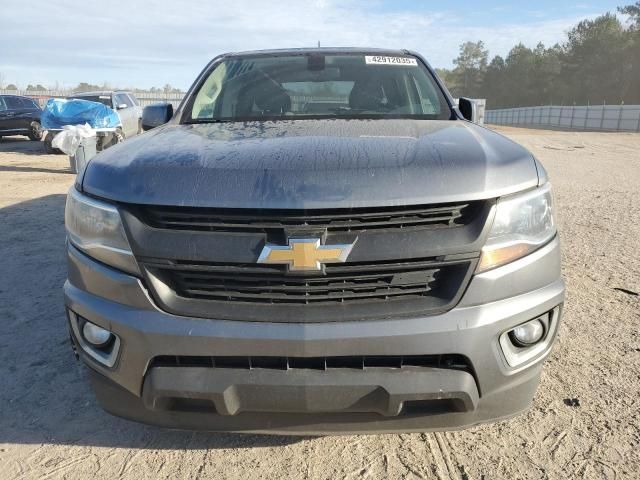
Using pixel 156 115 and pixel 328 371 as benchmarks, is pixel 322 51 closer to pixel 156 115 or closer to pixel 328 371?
pixel 156 115

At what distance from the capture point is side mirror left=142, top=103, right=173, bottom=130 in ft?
10.7

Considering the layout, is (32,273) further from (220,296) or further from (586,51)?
(586,51)

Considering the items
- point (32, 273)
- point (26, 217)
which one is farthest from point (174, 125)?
point (26, 217)

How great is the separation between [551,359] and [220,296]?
2089 millimetres

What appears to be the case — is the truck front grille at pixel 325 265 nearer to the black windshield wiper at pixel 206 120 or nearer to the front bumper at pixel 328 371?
the front bumper at pixel 328 371

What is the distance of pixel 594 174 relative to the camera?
10.7 meters

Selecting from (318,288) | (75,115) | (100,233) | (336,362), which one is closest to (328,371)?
(336,362)

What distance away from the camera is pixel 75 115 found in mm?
12977

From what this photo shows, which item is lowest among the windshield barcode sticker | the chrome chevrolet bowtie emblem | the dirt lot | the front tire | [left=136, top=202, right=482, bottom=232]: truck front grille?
the front tire

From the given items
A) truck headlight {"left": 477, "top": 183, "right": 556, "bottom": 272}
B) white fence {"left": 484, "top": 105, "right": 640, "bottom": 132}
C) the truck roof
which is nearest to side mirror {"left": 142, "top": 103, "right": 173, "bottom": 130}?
the truck roof

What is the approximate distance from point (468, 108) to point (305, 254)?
1.90m

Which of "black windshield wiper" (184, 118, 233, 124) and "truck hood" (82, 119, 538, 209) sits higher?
"black windshield wiper" (184, 118, 233, 124)

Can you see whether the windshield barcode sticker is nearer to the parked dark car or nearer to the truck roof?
the truck roof

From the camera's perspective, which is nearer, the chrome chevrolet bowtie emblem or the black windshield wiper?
the chrome chevrolet bowtie emblem
